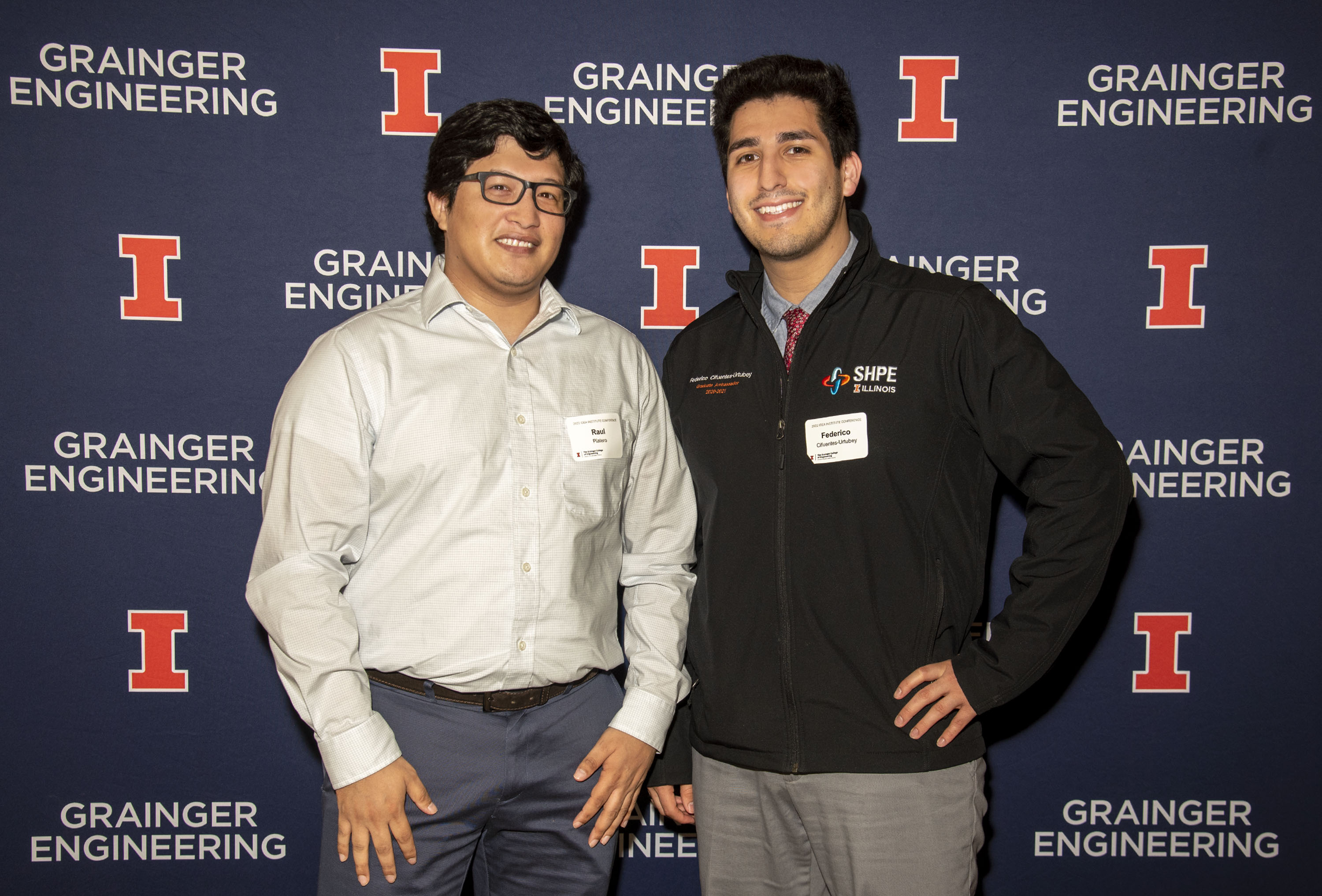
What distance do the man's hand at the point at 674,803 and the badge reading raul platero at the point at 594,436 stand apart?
2.46ft

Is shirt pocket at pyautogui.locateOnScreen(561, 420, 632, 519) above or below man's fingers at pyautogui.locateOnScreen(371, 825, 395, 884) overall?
above

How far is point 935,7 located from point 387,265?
156cm

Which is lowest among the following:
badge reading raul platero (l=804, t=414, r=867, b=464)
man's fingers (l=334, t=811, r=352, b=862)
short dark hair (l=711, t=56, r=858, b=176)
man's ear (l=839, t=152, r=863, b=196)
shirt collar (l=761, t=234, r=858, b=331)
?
man's fingers (l=334, t=811, r=352, b=862)

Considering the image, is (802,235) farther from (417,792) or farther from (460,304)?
(417,792)

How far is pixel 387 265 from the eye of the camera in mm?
2150

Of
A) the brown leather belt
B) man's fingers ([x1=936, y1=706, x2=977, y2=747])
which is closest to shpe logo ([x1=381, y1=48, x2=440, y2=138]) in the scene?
the brown leather belt

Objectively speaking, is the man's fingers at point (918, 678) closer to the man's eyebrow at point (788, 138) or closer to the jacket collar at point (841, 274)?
the jacket collar at point (841, 274)

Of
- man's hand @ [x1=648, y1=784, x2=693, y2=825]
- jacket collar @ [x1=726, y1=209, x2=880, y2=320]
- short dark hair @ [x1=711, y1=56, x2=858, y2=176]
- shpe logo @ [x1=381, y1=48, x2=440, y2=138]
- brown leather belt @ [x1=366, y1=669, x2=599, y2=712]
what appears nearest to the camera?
brown leather belt @ [x1=366, y1=669, x2=599, y2=712]

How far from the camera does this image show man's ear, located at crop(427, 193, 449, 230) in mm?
1592

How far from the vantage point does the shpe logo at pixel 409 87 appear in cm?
211

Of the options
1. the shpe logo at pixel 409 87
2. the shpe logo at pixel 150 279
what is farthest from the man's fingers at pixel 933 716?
the shpe logo at pixel 150 279

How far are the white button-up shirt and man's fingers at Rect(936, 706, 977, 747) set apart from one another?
0.48 m

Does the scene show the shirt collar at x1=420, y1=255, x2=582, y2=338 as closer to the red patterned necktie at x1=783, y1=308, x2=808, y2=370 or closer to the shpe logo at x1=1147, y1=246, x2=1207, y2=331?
the red patterned necktie at x1=783, y1=308, x2=808, y2=370

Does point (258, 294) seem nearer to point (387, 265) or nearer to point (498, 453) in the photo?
point (387, 265)
